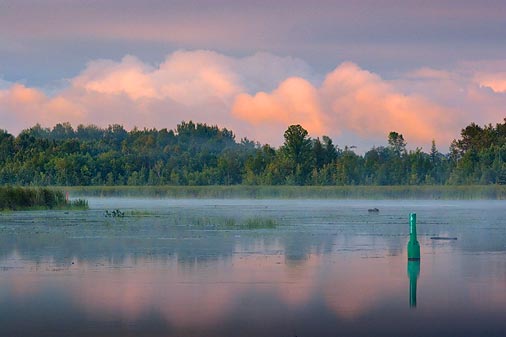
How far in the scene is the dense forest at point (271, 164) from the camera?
113250 mm

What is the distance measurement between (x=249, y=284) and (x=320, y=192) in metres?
76.3

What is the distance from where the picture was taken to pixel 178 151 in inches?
5694

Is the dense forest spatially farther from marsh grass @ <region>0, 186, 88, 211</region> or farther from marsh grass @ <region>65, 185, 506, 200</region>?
marsh grass @ <region>0, 186, 88, 211</region>

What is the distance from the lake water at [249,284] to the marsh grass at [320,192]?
54.6 m

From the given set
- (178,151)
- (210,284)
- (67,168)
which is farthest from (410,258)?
(178,151)

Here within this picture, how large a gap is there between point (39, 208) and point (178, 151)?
93694 mm

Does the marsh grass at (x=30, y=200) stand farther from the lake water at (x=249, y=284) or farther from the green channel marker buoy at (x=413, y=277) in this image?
the green channel marker buoy at (x=413, y=277)

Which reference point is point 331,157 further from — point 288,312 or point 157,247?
point 288,312

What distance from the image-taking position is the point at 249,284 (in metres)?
16.8

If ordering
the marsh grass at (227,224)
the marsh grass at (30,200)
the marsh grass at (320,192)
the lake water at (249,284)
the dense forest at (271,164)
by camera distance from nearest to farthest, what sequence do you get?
the lake water at (249,284) → the marsh grass at (227,224) → the marsh grass at (30,200) → the marsh grass at (320,192) → the dense forest at (271,164)

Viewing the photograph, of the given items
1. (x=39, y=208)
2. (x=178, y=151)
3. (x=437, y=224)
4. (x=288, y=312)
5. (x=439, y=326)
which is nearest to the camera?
(x=439, y=326)

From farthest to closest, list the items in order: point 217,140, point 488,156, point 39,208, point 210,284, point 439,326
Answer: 1. point 217,140
2. point 488,156
3. point 39,208
4. point 210,284
5. point 439,326

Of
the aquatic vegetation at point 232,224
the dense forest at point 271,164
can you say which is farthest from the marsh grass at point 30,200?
the dense forest at point 271,164

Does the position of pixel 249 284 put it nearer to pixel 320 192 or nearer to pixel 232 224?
pixel 232 224
